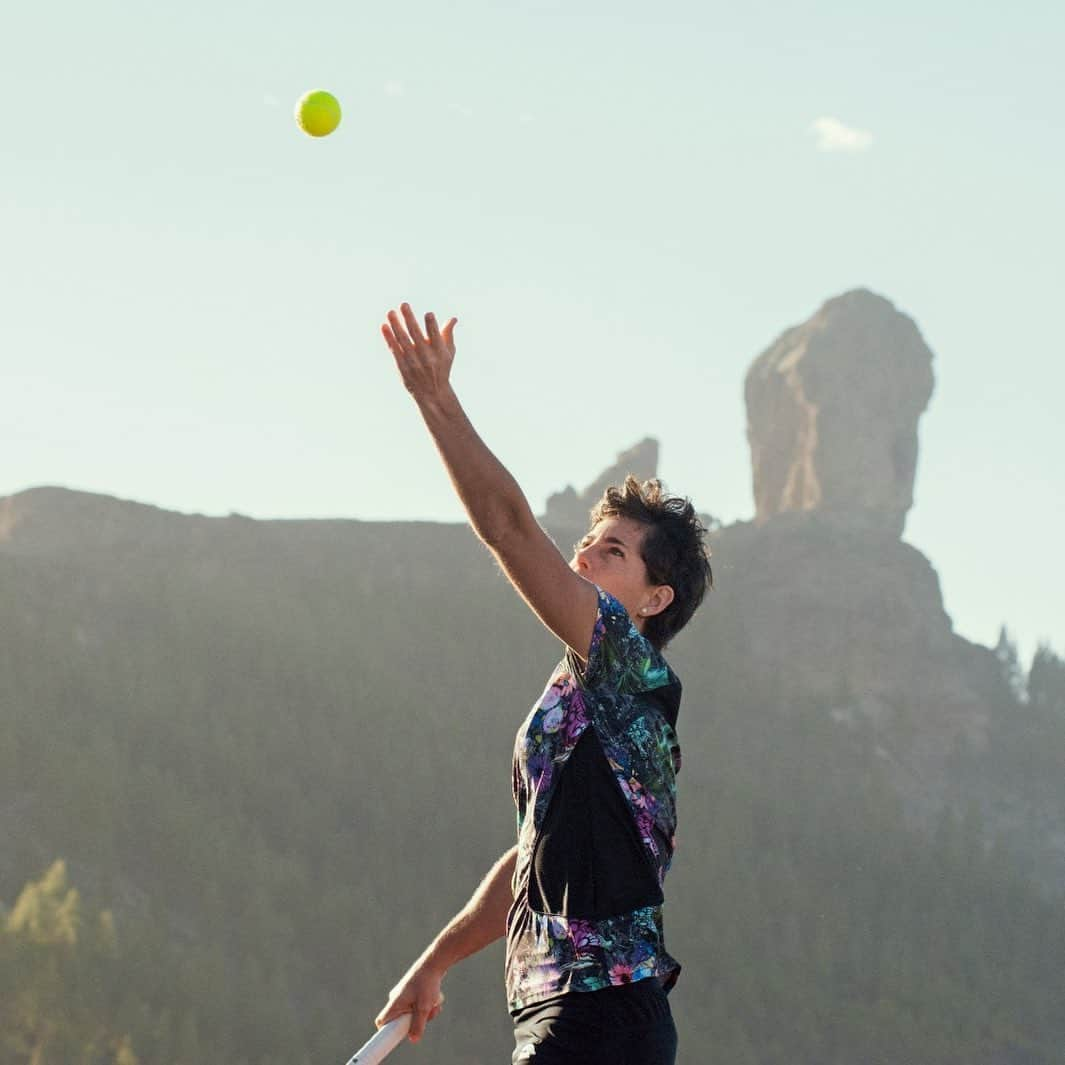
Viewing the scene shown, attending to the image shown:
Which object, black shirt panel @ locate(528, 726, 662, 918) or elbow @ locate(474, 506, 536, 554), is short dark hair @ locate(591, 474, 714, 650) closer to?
black shirt panel @ locate(528, 726, 662, 918)

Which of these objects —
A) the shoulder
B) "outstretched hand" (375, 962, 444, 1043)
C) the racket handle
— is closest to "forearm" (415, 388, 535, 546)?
A: the shoulder

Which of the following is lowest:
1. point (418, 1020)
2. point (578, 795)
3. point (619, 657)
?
point (418, 1020)

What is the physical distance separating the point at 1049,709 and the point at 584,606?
8301 cm

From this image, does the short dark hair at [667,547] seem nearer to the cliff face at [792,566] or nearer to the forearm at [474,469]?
the forearm at [474,469]

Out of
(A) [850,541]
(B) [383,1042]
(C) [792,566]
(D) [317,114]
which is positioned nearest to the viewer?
Answer: (B) [383,1042]

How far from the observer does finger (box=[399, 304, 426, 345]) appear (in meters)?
3.83

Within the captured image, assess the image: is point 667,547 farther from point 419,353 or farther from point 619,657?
point 419,353

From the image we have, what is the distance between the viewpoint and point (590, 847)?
4020mm

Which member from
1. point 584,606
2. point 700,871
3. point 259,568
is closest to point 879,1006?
point 700,871

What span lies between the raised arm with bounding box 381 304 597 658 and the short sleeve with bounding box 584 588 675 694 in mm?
185

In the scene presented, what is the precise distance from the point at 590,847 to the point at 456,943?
77 cm

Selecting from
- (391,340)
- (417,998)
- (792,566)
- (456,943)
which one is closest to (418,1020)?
(417,998)

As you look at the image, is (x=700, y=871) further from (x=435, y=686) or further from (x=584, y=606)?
(x=584, y=606)

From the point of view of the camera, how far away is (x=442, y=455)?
12.6 ft
